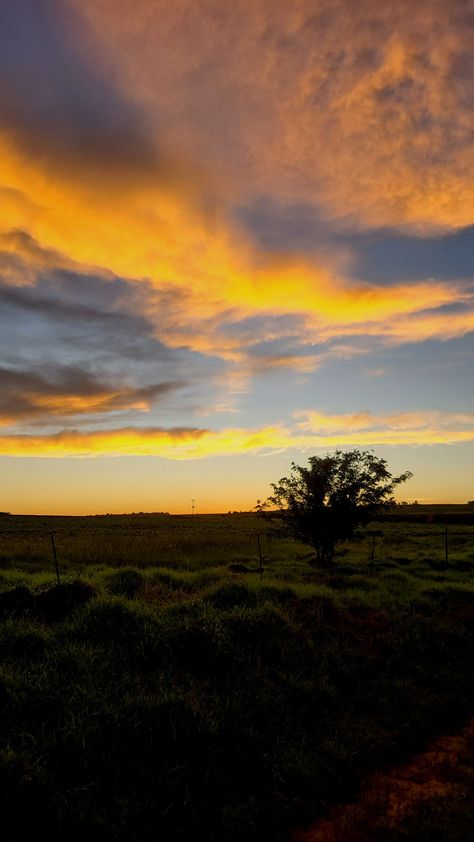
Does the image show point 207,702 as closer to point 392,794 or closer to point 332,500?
point 392,794

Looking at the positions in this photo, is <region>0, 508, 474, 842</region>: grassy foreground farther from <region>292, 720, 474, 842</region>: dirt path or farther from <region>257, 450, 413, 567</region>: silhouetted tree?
<region>257, 450, 413, 567</region>: silhouetted tree

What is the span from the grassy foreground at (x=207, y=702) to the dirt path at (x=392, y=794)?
0.23m

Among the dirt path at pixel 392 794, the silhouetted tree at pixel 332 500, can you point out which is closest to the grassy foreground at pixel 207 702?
the dirt path at pixel 392 794

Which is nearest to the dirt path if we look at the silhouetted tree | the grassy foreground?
the grassy foreground

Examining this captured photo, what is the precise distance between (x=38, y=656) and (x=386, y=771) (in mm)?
5751

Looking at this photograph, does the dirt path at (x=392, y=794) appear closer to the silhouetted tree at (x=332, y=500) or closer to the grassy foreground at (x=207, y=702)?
the grassy foreground at (x=207, y=702)

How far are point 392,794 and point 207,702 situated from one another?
290 cm

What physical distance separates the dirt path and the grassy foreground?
0.23 meters

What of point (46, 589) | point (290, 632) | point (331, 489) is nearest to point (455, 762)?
point (290, 632)

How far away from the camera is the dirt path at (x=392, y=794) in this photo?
5.93 m

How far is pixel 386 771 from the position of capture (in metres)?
7.34

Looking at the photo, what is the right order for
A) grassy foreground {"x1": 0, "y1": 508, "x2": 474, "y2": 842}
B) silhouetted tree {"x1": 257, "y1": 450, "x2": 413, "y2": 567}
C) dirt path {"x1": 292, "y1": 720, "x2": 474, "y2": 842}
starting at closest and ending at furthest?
dirt path {"x1": 292, "y1": 720, "x2": 474, "y2": 842} < grassy foreground {"x1": 0, "y1": 508, "x2": 474, "y2": 842} < silhouetted tree {"x1": 257, "y1": 450, "x2": 413, "y2": 567}

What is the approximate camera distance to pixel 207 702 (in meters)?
8.24

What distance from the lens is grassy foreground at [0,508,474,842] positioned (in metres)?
6.06
